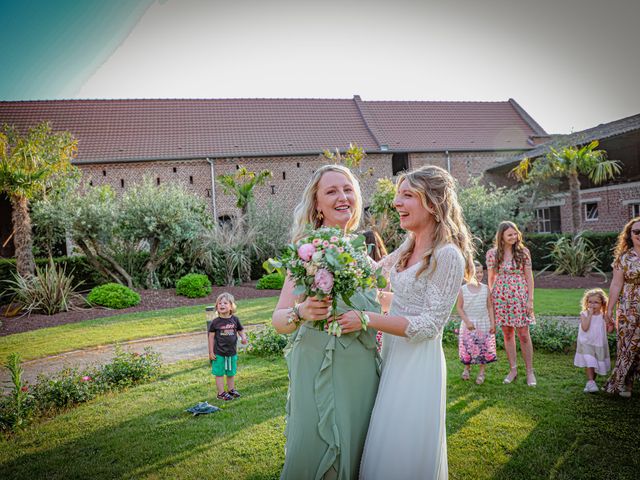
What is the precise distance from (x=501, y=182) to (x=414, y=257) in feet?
96.5

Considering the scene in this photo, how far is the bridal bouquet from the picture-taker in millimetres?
2127

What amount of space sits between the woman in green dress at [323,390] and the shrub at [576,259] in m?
15.6

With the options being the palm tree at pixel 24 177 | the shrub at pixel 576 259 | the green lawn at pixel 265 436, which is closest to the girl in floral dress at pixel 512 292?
the green lawn at pixel 265 436

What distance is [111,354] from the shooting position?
8398 millimetres

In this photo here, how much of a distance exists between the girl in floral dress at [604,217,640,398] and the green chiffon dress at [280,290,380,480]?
4131 millimetres

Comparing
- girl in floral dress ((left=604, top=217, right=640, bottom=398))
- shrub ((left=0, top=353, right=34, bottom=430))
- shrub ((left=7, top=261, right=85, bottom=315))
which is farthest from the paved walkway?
shrub ((left=7, top=261, right=85, bottom=315))

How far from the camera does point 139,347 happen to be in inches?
350

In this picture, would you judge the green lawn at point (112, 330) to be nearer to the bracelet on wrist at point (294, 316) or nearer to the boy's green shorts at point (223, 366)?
the boy's green shorts at point (223, 366)

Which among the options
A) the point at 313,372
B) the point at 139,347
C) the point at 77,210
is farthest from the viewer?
the point at 77,210

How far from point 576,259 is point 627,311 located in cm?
1178

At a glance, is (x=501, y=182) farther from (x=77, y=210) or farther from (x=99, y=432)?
(x=99, y=432)

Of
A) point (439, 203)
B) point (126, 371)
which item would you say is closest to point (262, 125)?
point (126, 371)

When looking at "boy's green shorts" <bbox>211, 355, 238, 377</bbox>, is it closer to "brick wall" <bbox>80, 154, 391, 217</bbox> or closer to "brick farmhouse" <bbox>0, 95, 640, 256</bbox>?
"brick farmhouse" <bbox>0, 95, 640, 256</bbox>

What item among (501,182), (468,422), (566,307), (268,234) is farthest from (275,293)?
(501,182)
